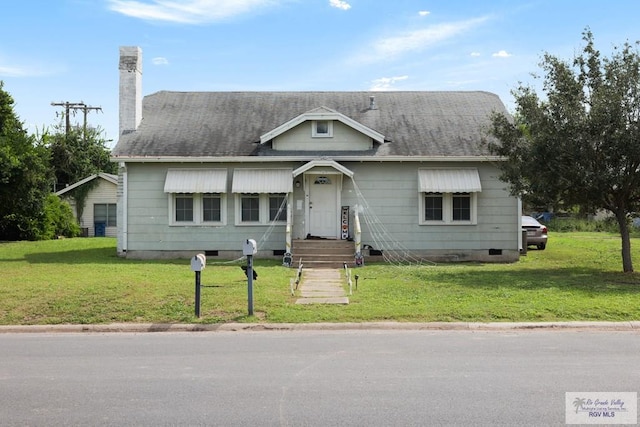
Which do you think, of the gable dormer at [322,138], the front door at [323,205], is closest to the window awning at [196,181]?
the gable dormer at [322,138]

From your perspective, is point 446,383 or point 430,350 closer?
point 446,383

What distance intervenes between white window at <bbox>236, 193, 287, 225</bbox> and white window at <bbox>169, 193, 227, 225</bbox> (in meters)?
0.56

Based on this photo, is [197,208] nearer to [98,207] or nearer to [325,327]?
[325,327]

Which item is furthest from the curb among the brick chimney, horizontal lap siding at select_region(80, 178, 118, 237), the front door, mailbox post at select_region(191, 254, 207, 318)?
horizontal lap siding at select_region(80, 178, 118, 237)

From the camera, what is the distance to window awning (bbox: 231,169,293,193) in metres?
19.5

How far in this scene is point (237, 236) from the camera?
2005 cm

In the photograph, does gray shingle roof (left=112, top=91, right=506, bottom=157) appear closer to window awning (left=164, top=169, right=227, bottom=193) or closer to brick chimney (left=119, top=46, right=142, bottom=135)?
brick chimney (left=119, top=46, right=142, bottom=135)

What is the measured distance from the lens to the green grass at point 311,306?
10.2 m

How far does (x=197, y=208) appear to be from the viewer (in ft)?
66.0

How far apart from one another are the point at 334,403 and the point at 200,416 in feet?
4.04

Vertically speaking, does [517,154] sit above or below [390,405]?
above

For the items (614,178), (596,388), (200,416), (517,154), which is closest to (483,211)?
(517,154)

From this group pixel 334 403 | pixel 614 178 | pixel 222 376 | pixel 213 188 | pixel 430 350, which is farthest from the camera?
pixel 213 188

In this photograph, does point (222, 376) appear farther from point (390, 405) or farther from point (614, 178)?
point (614, 178)
